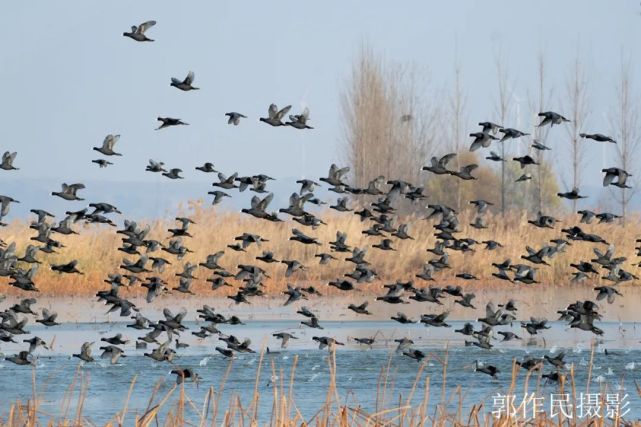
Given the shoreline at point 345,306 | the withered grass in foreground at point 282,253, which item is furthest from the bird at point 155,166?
the withered grass in foreground at point 282,253

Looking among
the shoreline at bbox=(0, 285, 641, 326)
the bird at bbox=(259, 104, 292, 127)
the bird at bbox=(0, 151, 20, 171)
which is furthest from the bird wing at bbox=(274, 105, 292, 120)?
the shoreline at bbox=(0, 285, 641, 326)

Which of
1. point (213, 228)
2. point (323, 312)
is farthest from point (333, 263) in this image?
point (323, 312)

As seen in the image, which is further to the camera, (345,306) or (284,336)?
(345,306)

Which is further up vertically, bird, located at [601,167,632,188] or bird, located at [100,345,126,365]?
bird, located at [601,167,632,188]

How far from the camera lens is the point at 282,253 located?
107ft

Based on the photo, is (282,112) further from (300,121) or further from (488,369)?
(488,369)

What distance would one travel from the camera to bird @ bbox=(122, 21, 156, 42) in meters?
17.5

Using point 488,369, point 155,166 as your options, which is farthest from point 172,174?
point 488,369

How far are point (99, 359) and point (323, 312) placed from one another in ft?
27.5

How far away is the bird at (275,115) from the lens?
A: 18438 mm

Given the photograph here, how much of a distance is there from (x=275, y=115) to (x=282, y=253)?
1435 centimetres

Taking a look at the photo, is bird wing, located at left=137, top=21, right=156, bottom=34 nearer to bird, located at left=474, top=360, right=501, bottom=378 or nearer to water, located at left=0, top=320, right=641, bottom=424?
water, located at left=0, top=320, right=641, bottom=424

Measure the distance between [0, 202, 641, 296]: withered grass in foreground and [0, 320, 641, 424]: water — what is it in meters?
6.29

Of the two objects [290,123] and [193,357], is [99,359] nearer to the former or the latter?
[193,357]
